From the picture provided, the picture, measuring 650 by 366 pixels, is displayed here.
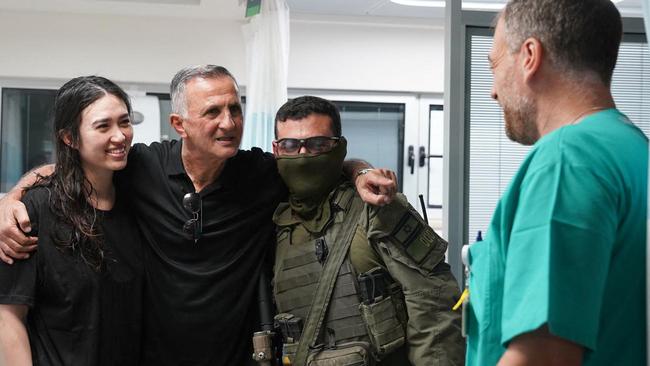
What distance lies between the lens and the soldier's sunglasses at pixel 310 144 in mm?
1795

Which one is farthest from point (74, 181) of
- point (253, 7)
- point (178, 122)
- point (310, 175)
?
point (253, 7)

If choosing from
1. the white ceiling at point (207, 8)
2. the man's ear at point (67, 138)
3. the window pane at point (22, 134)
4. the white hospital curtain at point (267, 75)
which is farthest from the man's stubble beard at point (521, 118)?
the window pane at point (22, 134)

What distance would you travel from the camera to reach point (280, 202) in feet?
6.45

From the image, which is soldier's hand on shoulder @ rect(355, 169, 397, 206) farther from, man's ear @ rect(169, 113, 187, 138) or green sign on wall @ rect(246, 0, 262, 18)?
green sign on wall @ rect(246, 0, 262, 18)

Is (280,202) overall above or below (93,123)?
below

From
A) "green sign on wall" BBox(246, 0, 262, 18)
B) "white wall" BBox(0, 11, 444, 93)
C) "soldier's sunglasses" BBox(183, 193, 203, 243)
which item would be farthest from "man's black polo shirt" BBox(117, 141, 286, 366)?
"white wall" BBox(0, 11, 444, 93)

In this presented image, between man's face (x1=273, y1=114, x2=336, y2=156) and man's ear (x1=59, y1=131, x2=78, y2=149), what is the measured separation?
497 millimetres

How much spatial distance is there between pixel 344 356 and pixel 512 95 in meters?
0.85

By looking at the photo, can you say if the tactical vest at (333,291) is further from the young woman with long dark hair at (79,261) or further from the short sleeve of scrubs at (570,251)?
the short sleeve of scrubs at (570,251)

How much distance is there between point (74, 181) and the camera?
1.82 metres

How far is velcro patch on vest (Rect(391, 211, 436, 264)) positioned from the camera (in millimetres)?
1688

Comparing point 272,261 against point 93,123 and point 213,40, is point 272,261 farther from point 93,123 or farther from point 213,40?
point 213,40

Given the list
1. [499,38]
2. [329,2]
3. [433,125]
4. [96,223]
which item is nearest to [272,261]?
[96,223]

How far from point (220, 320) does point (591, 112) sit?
114cm
